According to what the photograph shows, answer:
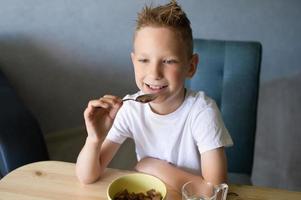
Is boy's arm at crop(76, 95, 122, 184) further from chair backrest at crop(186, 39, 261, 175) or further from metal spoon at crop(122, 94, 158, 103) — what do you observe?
chair backrest at crop(186, 39, 261, 175)

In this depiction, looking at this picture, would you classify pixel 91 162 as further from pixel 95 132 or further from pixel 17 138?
pixel 17 138

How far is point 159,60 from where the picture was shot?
92 cm

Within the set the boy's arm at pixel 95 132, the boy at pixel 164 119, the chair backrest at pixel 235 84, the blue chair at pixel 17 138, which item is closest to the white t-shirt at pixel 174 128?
the boy at pixel 164 119

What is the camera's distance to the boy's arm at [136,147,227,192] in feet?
2.93

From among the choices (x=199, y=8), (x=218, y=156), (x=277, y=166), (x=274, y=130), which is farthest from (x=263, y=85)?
(x=218, y=156)

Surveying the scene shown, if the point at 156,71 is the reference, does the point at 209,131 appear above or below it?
below

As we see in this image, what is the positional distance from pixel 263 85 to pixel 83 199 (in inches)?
66.2

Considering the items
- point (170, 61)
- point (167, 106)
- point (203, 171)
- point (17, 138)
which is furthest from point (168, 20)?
point (17, 138)

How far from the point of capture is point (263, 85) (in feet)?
7.51

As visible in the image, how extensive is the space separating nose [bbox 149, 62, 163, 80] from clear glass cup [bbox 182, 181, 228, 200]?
0.26 metres

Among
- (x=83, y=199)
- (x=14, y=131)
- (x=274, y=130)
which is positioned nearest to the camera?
(x=83, y=199)

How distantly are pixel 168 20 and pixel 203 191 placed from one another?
405 mm

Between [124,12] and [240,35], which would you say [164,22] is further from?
[240,35]

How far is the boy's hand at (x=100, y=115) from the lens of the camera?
0.88 metres
